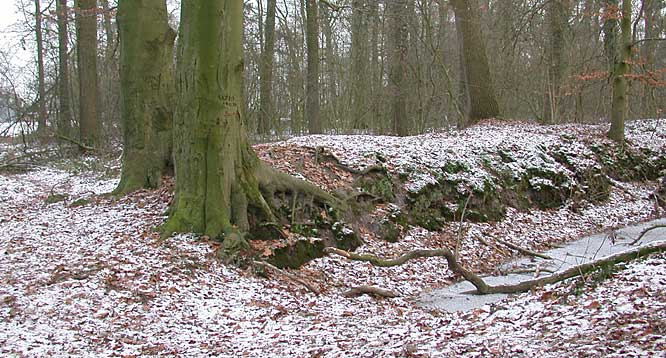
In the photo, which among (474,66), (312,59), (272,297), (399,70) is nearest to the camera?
(272,297)

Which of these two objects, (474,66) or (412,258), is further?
(474,66)

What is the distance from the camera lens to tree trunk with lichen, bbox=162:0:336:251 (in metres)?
8.64

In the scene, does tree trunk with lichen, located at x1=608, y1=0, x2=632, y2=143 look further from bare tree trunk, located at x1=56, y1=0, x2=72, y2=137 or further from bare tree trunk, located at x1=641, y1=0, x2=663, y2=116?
bare tree trunk, located at x1=56, y1=0, x2=72, y2=137

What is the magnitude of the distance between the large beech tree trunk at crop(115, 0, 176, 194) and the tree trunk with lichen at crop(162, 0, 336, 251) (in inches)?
90.0

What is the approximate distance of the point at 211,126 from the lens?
881cm

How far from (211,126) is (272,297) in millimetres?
2920

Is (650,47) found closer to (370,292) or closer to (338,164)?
(338,164)

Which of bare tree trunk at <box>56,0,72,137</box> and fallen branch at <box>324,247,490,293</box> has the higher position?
bare tree trunk at <box>56,0,72,137</box>

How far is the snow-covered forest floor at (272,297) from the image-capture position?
4.71 m

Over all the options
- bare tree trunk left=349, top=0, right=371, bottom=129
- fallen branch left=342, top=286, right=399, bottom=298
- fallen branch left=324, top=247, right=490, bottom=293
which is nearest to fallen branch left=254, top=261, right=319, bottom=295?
fallen branch left=342, top=286, right=399, bottom=298

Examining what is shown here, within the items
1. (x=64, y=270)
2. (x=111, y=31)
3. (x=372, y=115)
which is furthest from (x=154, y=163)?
(x=111, y=31)

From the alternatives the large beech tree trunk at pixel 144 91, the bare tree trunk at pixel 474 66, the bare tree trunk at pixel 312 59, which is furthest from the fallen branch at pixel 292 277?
the bare tree trunk at pixel 312 59

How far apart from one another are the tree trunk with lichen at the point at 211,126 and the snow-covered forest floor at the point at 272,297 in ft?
1.66

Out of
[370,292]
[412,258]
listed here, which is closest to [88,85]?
[370,292]
